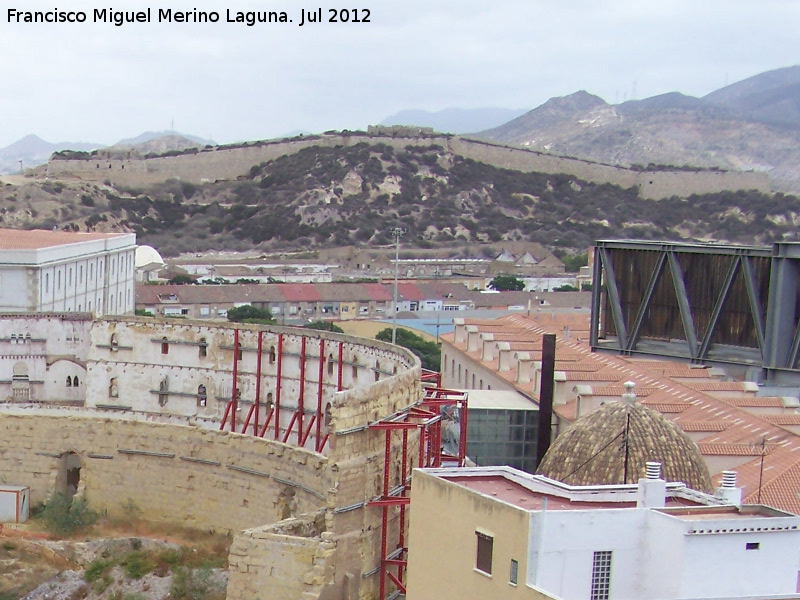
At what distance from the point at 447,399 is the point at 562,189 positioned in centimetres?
10553

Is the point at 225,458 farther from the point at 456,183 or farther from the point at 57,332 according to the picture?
the point at 456,183

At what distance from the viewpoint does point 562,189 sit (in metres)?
136

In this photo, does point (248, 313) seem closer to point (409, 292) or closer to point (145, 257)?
point (409, 292)

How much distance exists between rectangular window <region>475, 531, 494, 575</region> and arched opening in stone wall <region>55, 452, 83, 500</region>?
20.9 meters

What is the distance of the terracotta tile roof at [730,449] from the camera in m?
29.4

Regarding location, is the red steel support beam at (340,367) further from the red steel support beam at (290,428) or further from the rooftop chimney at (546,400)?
the rooftop chimney at (546,400)

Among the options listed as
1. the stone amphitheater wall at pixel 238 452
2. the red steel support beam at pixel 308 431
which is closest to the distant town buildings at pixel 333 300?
the stone amphitheater wall at pixel 238 452

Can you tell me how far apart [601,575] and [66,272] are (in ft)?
136

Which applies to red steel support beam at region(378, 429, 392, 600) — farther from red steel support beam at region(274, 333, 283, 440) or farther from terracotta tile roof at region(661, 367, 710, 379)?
terracotta tile roof at region(661, 367, 710, 379)

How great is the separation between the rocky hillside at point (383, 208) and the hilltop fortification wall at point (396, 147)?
Result: 1.69 metres

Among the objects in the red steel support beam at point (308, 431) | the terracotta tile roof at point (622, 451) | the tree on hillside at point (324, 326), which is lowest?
the tree on hillside at point (324, 326)

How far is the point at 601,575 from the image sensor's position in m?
19.0

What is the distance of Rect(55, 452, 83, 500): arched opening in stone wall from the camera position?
3853 cm

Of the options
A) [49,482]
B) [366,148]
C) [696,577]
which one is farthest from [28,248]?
[366,148]
